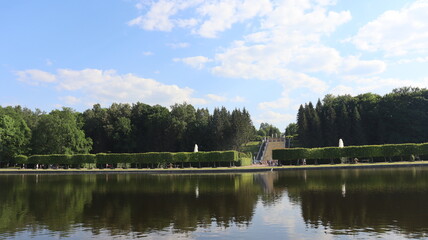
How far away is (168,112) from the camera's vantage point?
97.4 meters

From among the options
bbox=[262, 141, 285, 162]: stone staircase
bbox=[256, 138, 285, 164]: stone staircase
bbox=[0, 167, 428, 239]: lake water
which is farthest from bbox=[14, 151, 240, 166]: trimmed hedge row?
bbox=[0, 167, 428, 239]: lake water

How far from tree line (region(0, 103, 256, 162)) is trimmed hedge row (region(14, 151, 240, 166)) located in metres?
7.04

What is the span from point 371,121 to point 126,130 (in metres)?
62.8

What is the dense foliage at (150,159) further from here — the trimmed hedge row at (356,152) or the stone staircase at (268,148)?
the stone staircase at (268,148)

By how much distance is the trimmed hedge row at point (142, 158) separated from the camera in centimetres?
Result: 6394

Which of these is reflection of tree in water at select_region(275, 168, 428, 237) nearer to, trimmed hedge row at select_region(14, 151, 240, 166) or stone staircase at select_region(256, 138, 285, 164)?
trimmed hedge row at select_region(14, 151, 240, 166)

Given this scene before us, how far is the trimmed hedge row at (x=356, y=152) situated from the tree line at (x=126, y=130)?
93.0 ft

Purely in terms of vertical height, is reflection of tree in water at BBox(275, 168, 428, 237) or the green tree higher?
the green tree

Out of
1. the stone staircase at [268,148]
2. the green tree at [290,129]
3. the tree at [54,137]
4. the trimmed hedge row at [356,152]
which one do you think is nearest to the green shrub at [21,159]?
the tree at [54,137]

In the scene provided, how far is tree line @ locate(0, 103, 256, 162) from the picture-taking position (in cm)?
7944

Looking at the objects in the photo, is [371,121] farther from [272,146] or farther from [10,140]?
[10,140]

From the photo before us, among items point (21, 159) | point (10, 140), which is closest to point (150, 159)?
point (21, 159)

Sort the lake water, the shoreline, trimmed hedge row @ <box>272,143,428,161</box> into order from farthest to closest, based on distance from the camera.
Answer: trimmed hedge row @ <box>272,143,428,161</box> < the shoreline < the lake water

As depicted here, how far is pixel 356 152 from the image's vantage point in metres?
61.0
